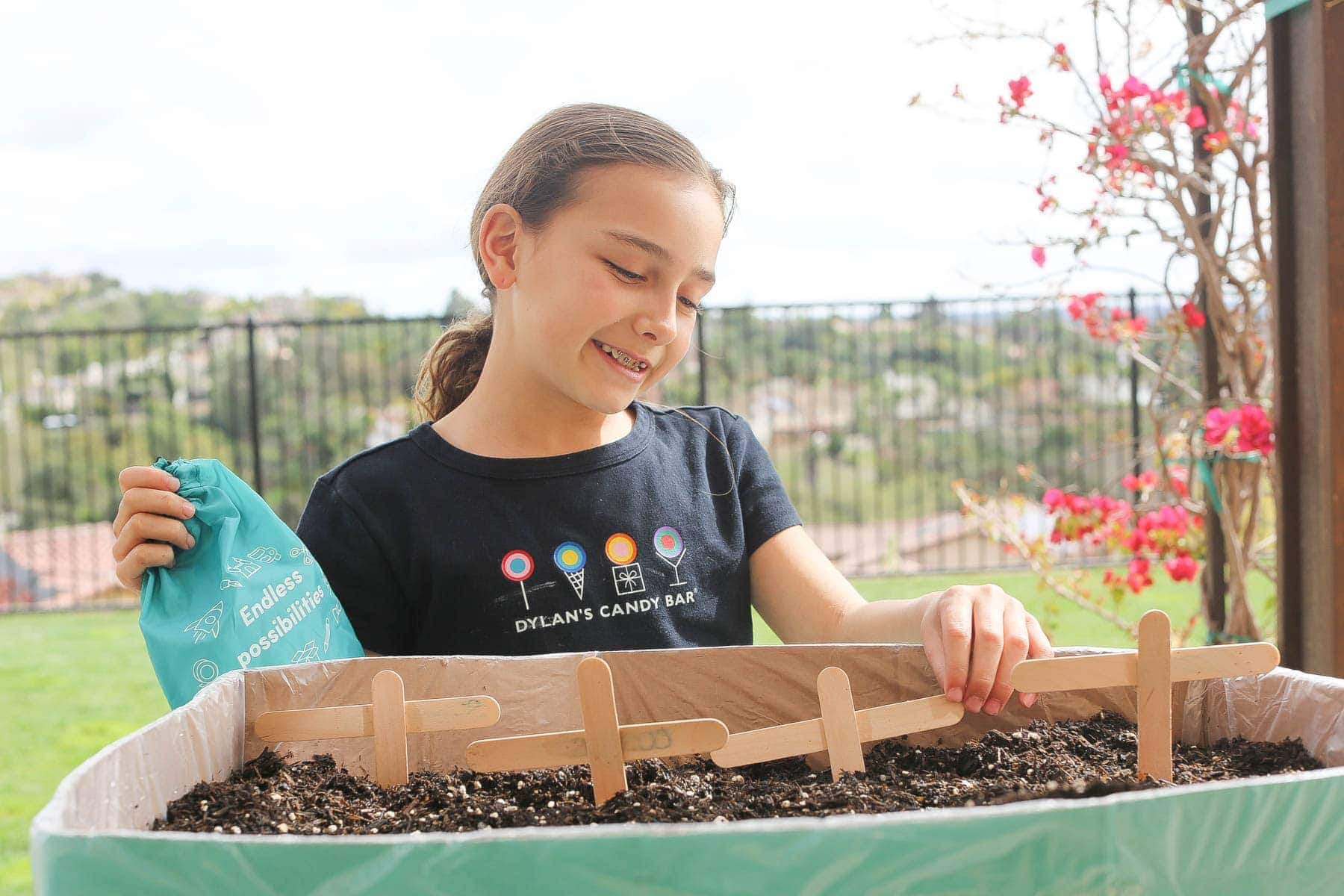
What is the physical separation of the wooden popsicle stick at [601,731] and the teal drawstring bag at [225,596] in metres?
0.38

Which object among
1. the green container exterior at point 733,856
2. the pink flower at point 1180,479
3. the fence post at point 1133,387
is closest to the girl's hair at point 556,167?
the green container exterior at point 733,856

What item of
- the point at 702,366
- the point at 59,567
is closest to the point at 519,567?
the point at 702,366

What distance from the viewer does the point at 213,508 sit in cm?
104

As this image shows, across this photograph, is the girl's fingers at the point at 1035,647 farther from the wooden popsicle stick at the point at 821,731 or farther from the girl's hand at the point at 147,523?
the girl's hand at the point at 147,523

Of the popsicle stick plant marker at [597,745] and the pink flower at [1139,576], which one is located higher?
the popsicle stick plant marker at [597,745]

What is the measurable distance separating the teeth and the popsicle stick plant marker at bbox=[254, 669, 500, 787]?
438mm

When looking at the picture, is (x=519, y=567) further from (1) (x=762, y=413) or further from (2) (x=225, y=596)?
(1) (x=762, y=413)

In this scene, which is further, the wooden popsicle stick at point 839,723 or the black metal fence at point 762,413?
the black metal fence at point 762,413

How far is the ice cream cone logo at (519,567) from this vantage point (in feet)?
4.10

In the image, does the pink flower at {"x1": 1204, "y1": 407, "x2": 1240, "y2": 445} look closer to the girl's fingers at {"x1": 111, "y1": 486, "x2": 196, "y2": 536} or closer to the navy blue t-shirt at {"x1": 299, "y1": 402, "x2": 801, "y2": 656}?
the navy blue t-shirt at {"x1": 299, "y1": 402, "x2": 801, "y2": 656}

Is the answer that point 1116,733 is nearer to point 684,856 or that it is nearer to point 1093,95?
point 684,856

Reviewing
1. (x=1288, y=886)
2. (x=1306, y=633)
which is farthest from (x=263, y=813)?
(x=1306, y=633)

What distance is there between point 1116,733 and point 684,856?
54cm

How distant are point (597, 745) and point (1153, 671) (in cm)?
41
